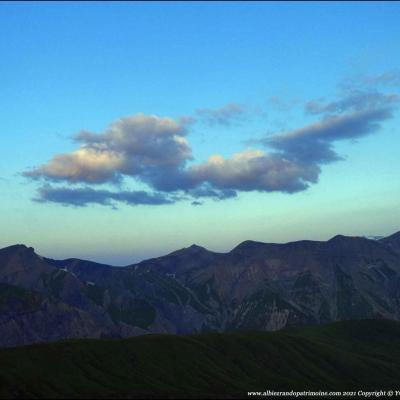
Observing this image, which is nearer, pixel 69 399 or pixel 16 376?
pixel 69 399

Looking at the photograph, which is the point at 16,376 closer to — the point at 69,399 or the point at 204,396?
the point at 69,399

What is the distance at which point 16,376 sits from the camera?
655ft

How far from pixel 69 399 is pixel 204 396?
4422 centimetres

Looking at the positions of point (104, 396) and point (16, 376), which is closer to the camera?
point (104, 396)

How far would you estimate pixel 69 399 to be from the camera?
18312 cm

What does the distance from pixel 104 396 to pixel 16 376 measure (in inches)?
1395

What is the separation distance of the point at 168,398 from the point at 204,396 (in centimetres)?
1342

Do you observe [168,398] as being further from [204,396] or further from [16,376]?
[16,376]

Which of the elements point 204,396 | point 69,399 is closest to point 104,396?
point 69,399

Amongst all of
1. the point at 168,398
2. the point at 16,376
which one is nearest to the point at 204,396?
the point at 168,398

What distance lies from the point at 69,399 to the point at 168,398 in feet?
103

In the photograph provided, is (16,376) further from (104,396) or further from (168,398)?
(168,398)

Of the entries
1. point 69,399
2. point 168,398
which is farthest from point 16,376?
point 168,398
